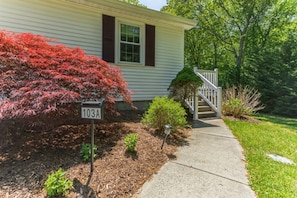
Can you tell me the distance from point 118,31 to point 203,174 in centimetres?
537

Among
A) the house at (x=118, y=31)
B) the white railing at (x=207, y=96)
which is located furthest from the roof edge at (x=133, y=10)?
the white railing at (x=207, y=96)

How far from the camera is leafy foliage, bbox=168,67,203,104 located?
647 centimetres

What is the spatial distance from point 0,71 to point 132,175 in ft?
9.45

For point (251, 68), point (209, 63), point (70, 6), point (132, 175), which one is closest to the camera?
point (132, 175)

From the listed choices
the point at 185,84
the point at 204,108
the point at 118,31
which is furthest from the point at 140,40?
the point at 204,108

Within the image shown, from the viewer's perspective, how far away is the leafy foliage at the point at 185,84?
647 centimetres

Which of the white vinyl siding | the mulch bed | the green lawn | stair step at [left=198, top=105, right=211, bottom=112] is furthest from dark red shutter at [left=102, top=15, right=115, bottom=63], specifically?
the green lawn

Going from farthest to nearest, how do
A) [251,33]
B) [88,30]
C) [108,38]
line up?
[251,33] < [108,38] < [88,30]

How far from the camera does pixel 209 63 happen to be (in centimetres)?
1981

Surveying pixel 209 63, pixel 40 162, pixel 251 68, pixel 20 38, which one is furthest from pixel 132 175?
pixel 209 63

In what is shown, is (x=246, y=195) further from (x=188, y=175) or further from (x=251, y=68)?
(x=251, y=68)

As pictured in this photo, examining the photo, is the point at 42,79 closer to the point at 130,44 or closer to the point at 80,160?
the point at 80,160

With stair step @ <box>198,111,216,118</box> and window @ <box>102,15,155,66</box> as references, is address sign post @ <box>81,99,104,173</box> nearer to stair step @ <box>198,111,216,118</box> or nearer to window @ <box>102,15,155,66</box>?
window @ <box>102,15,155,66</box>

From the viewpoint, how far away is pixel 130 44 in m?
7.03
